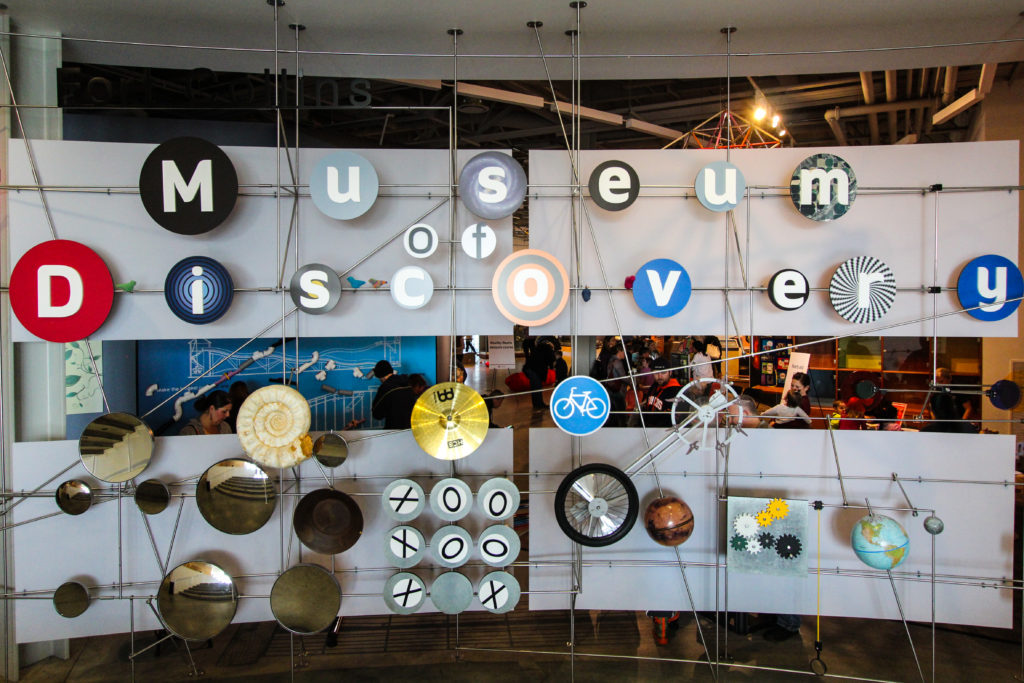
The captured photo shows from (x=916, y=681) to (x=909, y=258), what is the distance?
9.29 feet

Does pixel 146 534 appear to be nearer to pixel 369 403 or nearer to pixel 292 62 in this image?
pixel 369 403

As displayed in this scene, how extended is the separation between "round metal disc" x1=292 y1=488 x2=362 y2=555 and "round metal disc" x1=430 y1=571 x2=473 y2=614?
62cm

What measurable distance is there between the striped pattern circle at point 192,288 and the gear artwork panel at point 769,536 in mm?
3535

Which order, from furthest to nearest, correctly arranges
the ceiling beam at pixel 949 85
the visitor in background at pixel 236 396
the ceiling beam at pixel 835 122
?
1. the ceiling beam at pixel 835 122
2. the ceiling beam at pixel 949 85
3. the visitor in background at pixel 236 396

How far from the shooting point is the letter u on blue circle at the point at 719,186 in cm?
388

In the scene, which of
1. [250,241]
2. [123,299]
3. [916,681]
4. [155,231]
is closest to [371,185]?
[250,241]

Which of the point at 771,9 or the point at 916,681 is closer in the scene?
the point at 771,9

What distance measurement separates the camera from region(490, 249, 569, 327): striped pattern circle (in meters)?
3.83

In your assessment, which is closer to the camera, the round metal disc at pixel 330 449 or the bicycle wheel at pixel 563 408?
the bicycle wheel at pixel 563 408

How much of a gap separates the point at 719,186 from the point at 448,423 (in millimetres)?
2309

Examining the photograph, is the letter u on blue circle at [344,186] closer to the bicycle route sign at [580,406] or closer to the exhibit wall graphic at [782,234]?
the exhibit wall graphic at [782,234]

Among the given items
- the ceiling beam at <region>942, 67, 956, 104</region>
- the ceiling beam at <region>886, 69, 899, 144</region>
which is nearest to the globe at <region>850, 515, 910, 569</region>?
the ceiling beam at <region>942, 67, 956, 104</region>

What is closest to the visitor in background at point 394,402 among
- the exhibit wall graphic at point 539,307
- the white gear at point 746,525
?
the exhibit wall graphic at point 539,307

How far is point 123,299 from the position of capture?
3.86 meters
